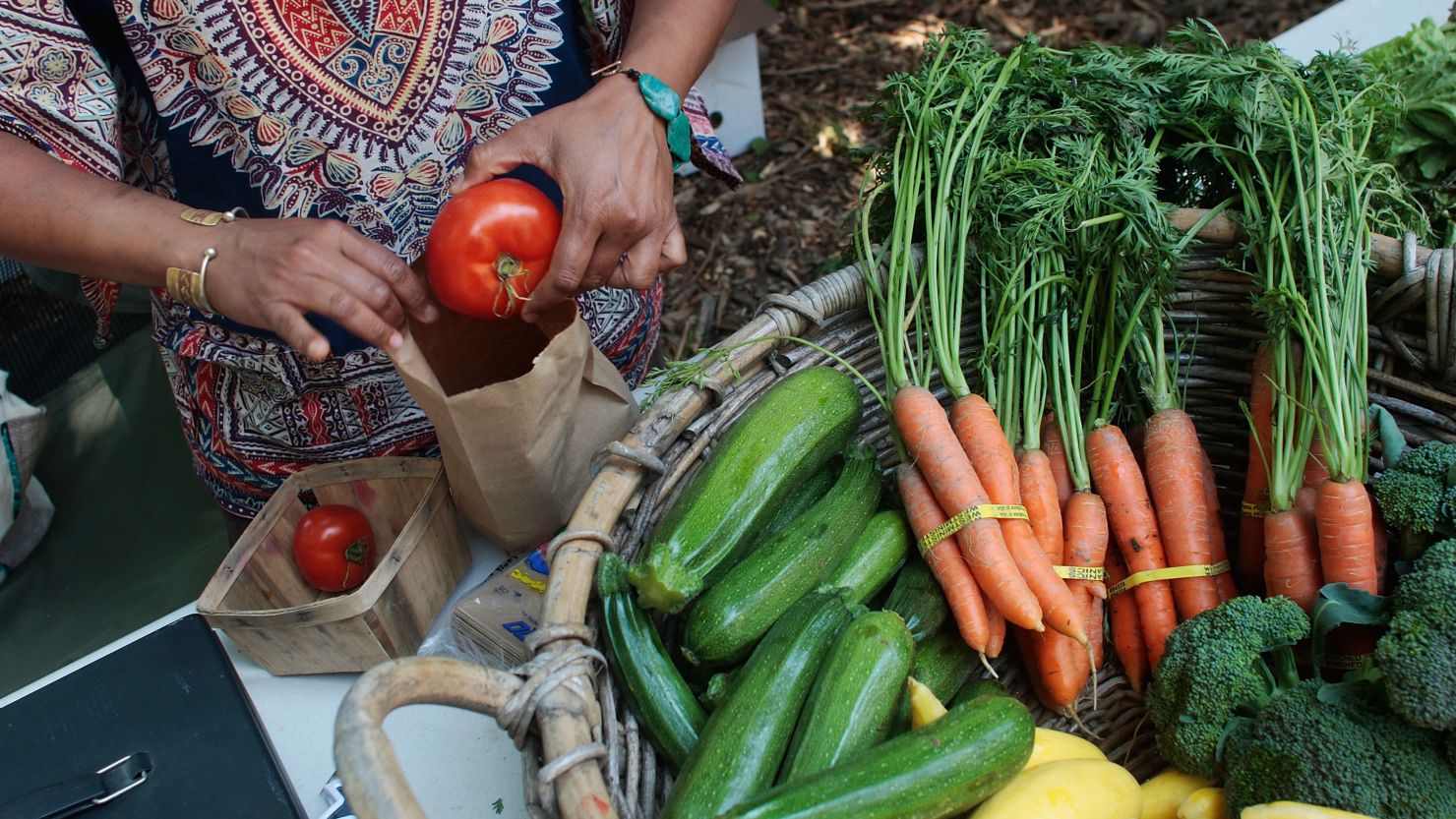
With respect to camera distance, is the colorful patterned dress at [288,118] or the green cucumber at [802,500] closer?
the colorful patterned dress at [288,118]

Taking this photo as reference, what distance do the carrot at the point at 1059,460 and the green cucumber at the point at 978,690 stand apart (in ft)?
1.25

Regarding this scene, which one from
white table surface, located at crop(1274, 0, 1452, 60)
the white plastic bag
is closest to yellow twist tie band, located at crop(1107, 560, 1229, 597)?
white table surface, located at crop(1274, 0, 1452, 60)

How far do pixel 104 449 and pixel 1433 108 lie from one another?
3624mm

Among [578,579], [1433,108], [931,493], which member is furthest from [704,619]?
[1433,108]

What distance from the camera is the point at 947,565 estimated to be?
4.91ft

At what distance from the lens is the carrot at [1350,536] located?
1382mm

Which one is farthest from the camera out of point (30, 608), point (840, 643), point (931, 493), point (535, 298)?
point (30, 608)

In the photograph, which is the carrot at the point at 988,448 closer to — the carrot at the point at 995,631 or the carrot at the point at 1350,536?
the carrot at the point at 995,631

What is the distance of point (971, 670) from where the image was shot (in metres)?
1.57

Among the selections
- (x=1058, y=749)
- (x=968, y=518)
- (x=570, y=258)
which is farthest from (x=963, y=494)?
(x=570, y=258)

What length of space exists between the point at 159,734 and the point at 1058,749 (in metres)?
1.29

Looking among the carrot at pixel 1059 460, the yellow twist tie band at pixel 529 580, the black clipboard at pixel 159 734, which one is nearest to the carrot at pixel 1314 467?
the carrot at pixel 1059 460

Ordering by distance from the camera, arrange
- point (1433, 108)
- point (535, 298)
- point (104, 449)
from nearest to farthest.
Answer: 1. point (535, 298)
2. point (1433, 108)
3. point (104, 449)

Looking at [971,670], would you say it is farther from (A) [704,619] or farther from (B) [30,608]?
(B) [30,608]
